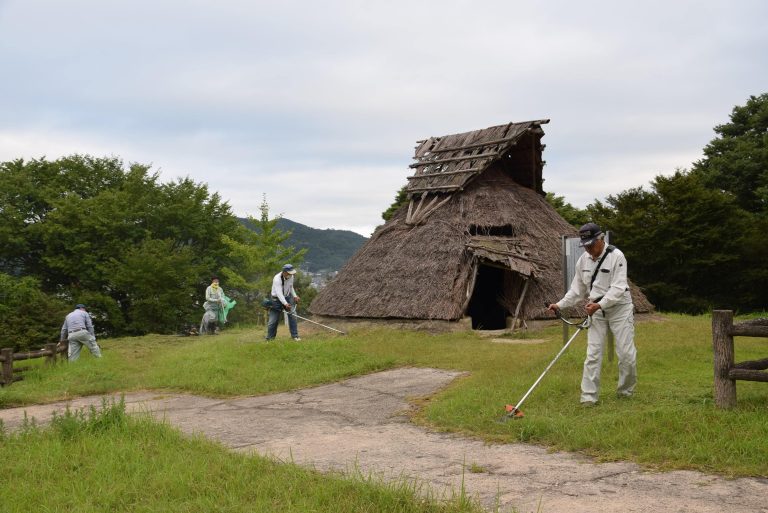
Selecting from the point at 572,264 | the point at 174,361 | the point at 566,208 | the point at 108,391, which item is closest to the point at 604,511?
the point at 572,264

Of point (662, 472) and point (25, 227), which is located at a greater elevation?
point (25, 227)

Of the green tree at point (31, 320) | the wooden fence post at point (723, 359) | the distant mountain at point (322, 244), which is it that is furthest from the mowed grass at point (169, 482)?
the distant mountain at point (322, 244)

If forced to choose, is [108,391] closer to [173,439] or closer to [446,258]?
[173,439]

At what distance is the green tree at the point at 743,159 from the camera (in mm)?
28359

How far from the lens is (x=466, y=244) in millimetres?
16953

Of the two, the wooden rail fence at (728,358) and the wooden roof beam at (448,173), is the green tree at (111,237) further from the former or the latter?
the wooden rail fence at (728,358)

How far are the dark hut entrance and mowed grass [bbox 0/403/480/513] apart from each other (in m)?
14.9

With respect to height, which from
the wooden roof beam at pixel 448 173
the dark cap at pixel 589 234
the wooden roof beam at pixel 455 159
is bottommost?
the dark cap at pixel 589 234

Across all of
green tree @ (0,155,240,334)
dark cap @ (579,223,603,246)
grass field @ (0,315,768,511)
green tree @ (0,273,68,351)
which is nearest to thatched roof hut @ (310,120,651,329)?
grass field @ (0,315,768,511)

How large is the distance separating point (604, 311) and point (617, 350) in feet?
1.50

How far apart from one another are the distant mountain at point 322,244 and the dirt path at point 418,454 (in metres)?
89.0

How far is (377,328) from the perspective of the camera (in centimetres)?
1633

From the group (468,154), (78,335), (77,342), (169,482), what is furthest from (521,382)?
(468,154)

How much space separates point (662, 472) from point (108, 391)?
29.0ft
